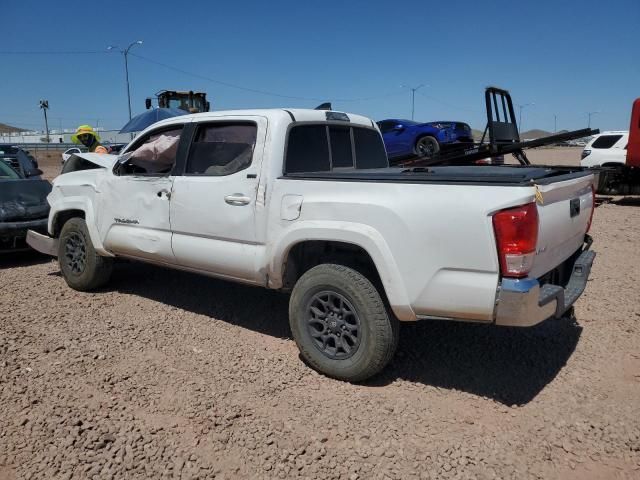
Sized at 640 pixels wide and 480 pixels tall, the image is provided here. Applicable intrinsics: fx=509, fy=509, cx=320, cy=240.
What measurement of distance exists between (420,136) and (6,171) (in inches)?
419

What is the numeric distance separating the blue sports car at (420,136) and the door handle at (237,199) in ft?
35.8

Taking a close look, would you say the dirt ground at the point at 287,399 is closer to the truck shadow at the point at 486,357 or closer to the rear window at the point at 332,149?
the truck shadow at the point at 486,357

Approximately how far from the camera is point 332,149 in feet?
14.5

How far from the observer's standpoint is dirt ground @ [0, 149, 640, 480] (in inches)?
106

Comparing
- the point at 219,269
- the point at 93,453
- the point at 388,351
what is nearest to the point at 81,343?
the point at 219,269

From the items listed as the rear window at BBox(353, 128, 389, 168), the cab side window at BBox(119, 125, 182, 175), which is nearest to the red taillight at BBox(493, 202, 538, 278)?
the rear window at BBox(353, 128, 389, 168)

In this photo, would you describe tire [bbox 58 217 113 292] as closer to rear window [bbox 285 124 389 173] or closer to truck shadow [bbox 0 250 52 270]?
truck shadow [bbox 0 250 52 270]

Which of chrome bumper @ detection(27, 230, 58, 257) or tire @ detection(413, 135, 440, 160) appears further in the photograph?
tire @ detection(413, 135, 440, 160)

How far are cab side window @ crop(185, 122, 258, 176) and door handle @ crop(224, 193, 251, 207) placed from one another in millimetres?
205

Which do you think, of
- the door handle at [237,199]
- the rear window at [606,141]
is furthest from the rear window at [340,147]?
the rear window at [606,141]

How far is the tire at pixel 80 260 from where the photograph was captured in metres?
5.29

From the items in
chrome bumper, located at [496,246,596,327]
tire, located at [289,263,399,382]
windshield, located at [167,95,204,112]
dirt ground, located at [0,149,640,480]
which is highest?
windshield, located at [167,95,204,112]

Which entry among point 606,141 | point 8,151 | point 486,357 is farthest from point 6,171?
point 606,141

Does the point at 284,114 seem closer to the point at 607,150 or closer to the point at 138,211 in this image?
the point at 138,211
